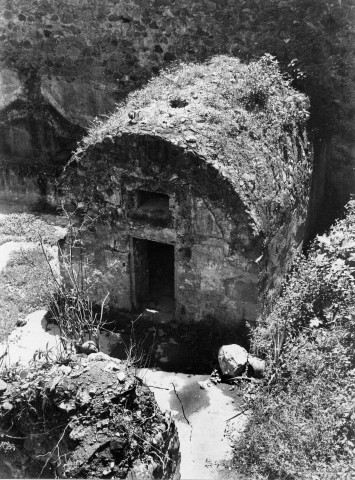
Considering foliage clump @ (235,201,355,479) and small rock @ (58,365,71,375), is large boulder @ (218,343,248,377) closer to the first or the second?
foliage clump @ (235,201,355,479)

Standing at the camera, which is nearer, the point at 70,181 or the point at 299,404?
the point at 299,404

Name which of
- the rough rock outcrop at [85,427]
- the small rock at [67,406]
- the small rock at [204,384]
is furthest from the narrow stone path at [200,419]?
the small rock at [67,406]

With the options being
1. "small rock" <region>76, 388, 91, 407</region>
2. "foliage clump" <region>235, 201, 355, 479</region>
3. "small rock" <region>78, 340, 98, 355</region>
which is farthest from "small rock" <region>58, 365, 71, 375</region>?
"foliage clump" <region>235, 201, 355, 479</region>

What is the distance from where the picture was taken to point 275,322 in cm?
1001

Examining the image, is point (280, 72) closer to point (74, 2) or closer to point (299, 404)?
point (74, 2)

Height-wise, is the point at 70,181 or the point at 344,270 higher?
the point at 70,181

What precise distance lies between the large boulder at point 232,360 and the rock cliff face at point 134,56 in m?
4.28

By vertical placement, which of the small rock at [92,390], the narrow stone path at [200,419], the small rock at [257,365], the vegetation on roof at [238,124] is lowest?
the narrow stone path at [200,419]

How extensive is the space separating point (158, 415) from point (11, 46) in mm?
10600

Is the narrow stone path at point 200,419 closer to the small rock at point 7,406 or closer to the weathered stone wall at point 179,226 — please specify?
the weathered stone wall at point 179,226

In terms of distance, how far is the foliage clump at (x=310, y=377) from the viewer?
25.3ft

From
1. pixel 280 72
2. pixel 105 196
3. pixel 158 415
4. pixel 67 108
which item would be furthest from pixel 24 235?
pixel 158 415

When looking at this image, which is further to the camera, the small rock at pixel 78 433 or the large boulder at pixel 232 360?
the large boulder at pixel 232 360

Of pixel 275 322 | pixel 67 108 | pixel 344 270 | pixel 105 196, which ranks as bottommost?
pixel 275 322
